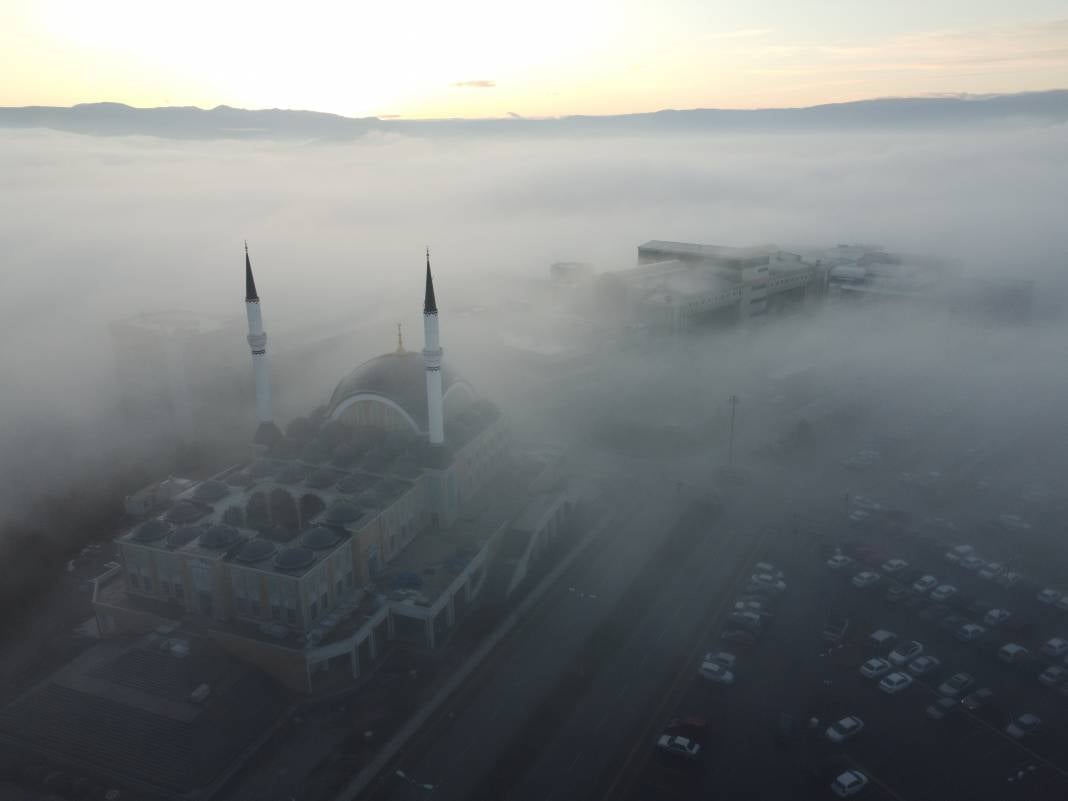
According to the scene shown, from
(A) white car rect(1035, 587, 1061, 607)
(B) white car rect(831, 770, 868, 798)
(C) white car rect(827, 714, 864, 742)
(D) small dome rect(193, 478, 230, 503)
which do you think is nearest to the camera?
(B) white car rect(831, 770, 868, 798)

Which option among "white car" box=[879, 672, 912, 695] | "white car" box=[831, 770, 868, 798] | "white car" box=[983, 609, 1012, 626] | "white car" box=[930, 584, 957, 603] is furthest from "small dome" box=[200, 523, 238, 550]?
"white car" box=[983, 609, 1012, 626]

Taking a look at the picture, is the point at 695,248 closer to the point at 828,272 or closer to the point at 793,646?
the point at 828,272

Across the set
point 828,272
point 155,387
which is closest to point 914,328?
point 828,272

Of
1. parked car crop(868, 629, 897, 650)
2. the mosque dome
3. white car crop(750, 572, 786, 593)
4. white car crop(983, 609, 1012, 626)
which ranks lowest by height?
parked car crop(868, 629, 897, 650)

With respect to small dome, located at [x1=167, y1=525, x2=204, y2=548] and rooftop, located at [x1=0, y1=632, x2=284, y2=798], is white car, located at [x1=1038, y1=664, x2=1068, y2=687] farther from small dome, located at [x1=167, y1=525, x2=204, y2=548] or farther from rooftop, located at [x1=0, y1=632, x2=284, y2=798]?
small dome, located at [x1=167, y1=525, x2=204, y2=548]

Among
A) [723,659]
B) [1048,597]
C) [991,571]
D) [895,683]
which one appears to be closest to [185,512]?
[723,659]

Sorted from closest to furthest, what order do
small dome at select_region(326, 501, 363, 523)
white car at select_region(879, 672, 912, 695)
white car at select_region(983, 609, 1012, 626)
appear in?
1. white car at select_region(879, 672, 912, 695)
2. white car at select_region(983, 609, 1012, 626)
3. small dome at select_region(326, 501, 363, 523)

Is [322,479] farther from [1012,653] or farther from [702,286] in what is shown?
[702,286]
